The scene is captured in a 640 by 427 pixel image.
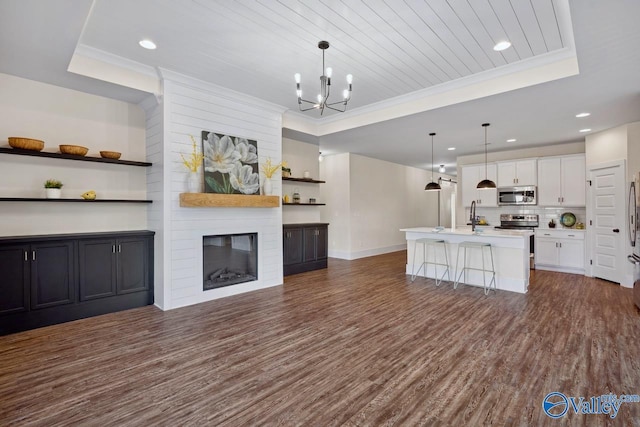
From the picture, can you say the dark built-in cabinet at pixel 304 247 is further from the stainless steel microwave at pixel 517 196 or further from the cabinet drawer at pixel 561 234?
the cabinet drawer at pixel 561 234

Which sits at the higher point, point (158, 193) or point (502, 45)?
point (502, 45)

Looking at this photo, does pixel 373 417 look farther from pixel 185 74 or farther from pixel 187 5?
pixel 185 74

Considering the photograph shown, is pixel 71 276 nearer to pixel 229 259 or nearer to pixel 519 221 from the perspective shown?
pixel 229 259

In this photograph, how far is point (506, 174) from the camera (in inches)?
293

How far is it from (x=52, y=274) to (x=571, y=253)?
8.83 metres

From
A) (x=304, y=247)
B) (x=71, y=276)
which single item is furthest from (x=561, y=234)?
(x=71, y=276)

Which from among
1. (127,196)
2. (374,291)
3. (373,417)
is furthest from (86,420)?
(374,291)

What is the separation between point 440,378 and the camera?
8.11 ft

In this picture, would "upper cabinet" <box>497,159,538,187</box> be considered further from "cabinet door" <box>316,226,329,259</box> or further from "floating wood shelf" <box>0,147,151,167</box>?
"floating wood shelf" <box>0,147,151,167</box>

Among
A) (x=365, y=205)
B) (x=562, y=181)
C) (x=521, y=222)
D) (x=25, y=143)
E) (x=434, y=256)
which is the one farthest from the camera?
(x=365, y=205)

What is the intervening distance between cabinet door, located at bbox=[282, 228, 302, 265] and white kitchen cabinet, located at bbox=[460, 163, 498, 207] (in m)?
4.67

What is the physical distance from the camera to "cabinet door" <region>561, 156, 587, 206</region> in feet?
21.1

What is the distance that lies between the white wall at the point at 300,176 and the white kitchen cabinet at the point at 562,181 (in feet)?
16.8

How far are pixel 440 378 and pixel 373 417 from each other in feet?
2.52
